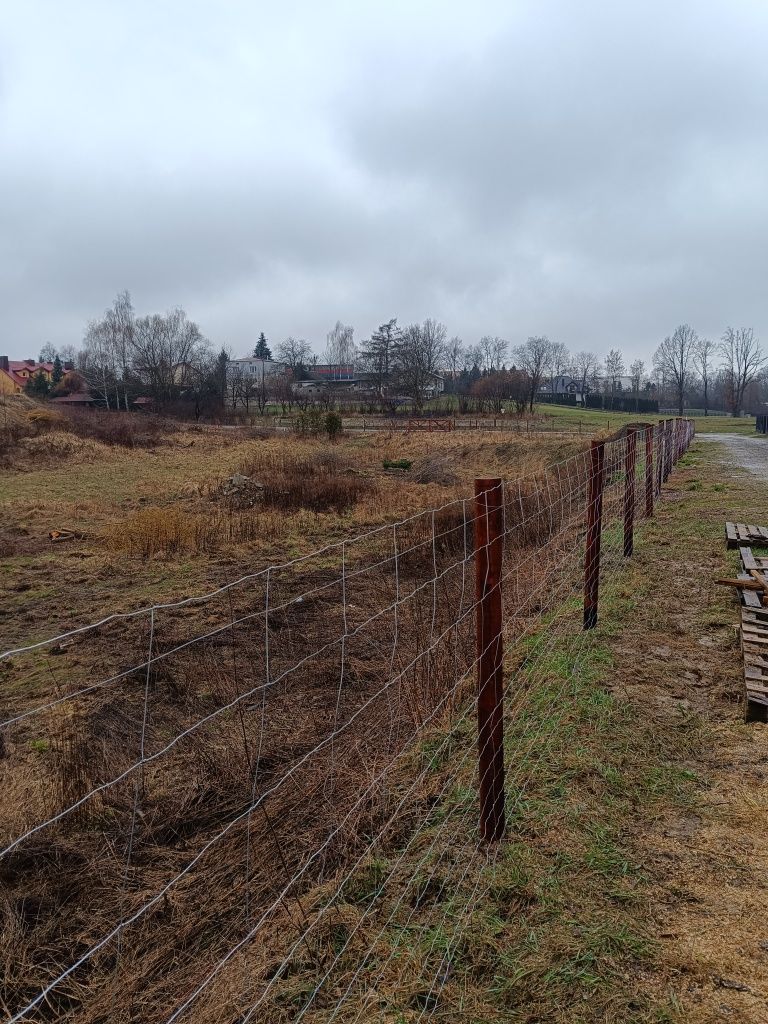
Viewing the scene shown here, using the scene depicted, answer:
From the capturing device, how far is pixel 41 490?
18.1m

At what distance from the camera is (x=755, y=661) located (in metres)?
4.19

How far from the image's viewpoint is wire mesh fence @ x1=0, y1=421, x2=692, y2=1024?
2.34m

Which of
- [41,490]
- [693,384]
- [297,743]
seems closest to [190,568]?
[297,743]

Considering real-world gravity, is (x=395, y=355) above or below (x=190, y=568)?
above

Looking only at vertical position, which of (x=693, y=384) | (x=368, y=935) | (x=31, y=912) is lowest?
(x=31, y=912)

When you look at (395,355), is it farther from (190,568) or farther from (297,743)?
(297,743)

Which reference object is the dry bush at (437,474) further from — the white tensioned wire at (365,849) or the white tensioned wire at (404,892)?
the white tensioned wire at (404,892)

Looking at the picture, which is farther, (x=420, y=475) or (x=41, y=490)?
(x=420, y=475)

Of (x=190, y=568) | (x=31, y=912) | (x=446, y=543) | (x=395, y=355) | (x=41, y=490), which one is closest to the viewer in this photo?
(x=31, y=912)

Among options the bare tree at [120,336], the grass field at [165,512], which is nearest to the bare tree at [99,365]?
the bare tree at [120,336]

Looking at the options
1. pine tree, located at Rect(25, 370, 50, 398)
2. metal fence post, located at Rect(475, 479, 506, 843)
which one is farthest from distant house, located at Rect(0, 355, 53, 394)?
metal fence post, located at Rect(475, 479, 506, 843)

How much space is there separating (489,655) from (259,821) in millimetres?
1594

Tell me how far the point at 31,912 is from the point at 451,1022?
6.73 ft

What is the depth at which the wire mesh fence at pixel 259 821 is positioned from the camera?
234 cm
